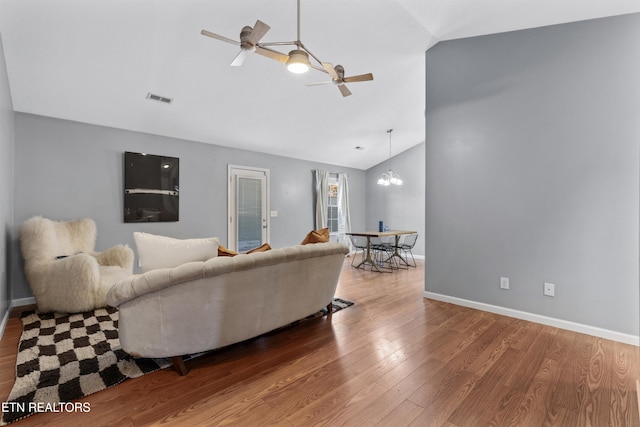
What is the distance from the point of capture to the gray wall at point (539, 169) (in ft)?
8.19

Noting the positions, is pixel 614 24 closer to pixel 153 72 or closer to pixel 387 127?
pixel 387 127

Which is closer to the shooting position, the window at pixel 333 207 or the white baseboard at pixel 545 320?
the white baseboard at pixel 545 320

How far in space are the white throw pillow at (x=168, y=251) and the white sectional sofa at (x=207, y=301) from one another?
30 centimetres

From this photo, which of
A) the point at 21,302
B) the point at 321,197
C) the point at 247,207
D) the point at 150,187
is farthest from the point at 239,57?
the point at 321,197

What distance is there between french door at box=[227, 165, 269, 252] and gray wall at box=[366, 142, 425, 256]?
3.46 meters

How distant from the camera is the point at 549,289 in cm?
284

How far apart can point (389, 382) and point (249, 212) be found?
14.3 ft

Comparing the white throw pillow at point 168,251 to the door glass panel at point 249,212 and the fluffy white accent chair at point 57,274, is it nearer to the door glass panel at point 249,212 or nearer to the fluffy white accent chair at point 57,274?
the fluffy white accent chair at point 57,274

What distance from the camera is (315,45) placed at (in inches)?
127

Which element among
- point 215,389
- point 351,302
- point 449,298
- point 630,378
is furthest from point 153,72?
point 630,378

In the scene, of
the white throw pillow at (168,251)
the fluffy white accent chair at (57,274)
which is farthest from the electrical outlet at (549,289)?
the fluffy white accent chair at (57,274)

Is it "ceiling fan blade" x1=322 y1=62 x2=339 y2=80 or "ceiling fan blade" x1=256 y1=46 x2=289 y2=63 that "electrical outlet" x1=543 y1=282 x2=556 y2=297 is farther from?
"ceiling fan blade" x1=256 y1=46 x2=289 y2=63

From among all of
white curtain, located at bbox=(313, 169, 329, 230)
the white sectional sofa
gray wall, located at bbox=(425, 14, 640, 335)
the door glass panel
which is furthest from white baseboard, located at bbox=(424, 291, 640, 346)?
white curtain, located at bbox=(313, 169, 329, 230)

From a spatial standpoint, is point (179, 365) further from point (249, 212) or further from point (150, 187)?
point (249, 212)
